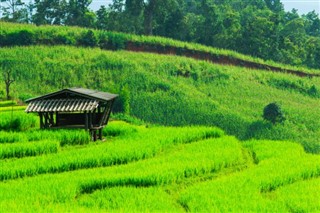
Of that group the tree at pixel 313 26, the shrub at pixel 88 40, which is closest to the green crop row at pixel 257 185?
the shrub at pixel 88 40

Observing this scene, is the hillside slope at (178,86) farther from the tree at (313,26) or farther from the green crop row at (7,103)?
the tree at (313,26)

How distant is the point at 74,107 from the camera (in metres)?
22.8

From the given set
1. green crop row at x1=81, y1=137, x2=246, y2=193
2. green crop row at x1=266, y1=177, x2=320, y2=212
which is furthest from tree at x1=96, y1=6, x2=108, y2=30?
green crop row at x1=266, y1=177, x2=320, y2=212

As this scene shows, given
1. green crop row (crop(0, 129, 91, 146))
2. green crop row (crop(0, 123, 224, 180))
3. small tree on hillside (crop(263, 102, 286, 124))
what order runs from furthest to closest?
small tree on hillside (crop(263, 102, 286, 124)) < green crop row (crop(0, 129, 91, 146)) < green crop row (crop(0, 123, 224, 180))

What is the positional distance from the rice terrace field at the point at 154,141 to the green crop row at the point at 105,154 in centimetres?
4

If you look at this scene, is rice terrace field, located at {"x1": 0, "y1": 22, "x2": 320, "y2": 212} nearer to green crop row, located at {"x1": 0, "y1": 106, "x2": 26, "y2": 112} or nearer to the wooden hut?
green crop row, located at {"x1": 0, "y1": 106, "x2": 26, "y2": 112}

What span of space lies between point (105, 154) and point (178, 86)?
2746 cm

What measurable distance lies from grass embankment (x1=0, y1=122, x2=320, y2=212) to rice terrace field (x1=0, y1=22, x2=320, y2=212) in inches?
1.7

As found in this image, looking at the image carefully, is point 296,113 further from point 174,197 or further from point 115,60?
point 174,197

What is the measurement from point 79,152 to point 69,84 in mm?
24347

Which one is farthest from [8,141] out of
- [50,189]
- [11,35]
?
[11,35]

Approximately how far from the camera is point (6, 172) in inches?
675

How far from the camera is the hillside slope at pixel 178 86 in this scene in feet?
130

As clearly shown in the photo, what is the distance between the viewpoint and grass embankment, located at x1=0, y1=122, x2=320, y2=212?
1398 centimetres
